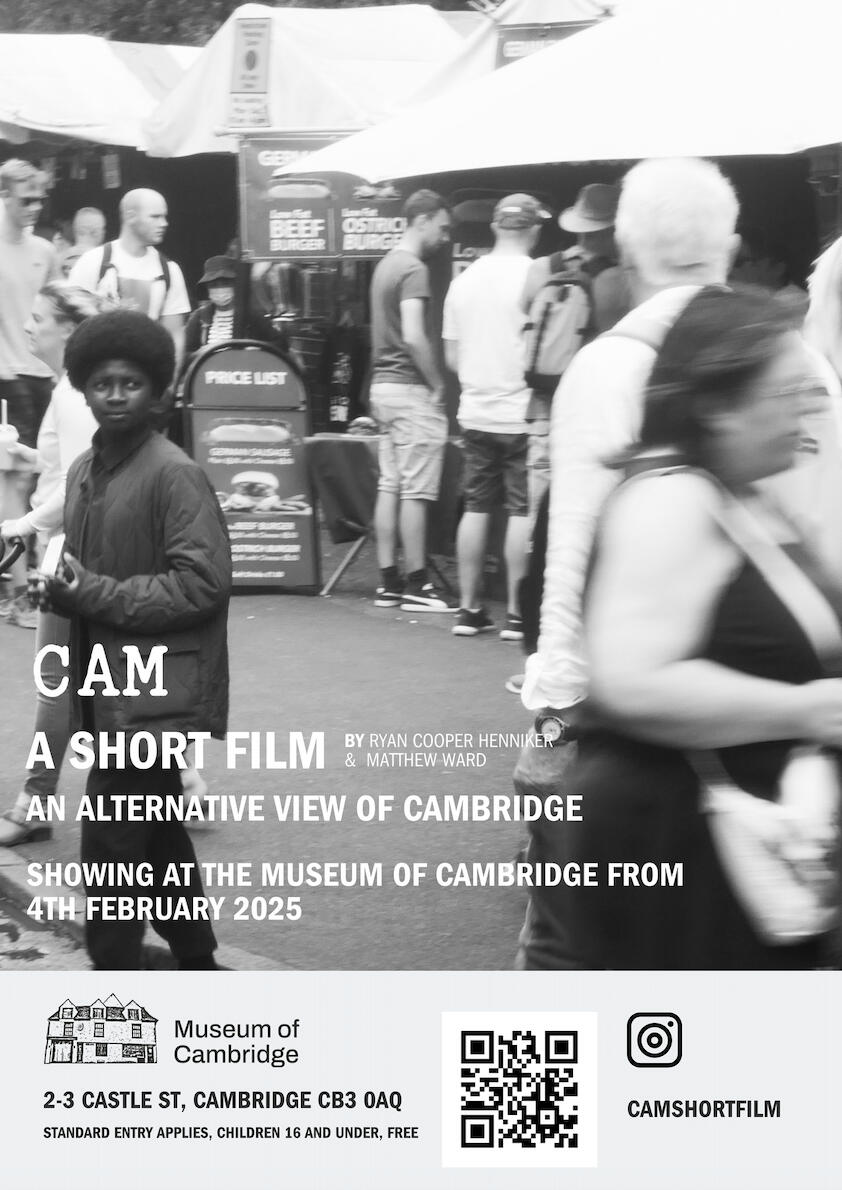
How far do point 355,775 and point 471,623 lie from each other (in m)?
2.44

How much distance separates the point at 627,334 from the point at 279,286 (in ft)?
33.0

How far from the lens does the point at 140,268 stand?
1044 centimetres

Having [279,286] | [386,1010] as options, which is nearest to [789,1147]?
[386,1010]

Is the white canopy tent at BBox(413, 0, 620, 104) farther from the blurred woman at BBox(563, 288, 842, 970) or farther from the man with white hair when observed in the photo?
the blurred woman at BBox(563, 288, 842, 970)

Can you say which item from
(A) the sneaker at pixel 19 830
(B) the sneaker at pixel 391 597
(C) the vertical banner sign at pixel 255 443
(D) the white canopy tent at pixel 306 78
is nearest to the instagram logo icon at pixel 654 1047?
(A) the sneaker at pixel 19 830

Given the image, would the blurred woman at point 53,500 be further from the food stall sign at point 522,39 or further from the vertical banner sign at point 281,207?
the vertical banner sign at point 281,207

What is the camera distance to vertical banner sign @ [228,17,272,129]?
12914 mm

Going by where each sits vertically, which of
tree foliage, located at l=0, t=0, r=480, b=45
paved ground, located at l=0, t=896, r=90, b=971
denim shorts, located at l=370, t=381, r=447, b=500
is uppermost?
tree foliage, located at l=0, t=0, r=480, b=45

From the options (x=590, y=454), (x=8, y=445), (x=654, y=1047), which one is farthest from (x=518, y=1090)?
(x=8, y=445)

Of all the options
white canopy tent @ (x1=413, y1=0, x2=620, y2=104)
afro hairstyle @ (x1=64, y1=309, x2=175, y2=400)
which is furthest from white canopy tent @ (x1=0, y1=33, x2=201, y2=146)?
afro hairstyle @ (x1=64, y1=309, x2=175, y2=400)

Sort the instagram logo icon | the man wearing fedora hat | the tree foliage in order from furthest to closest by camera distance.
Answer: the tree foliage < the man wearing fedora hat < the instagram logo icon

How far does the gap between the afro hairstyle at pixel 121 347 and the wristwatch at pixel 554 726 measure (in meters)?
1.19

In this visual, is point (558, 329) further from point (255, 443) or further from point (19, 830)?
point (255, 443)

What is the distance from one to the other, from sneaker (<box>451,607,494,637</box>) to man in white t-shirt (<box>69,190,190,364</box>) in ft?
8.16
